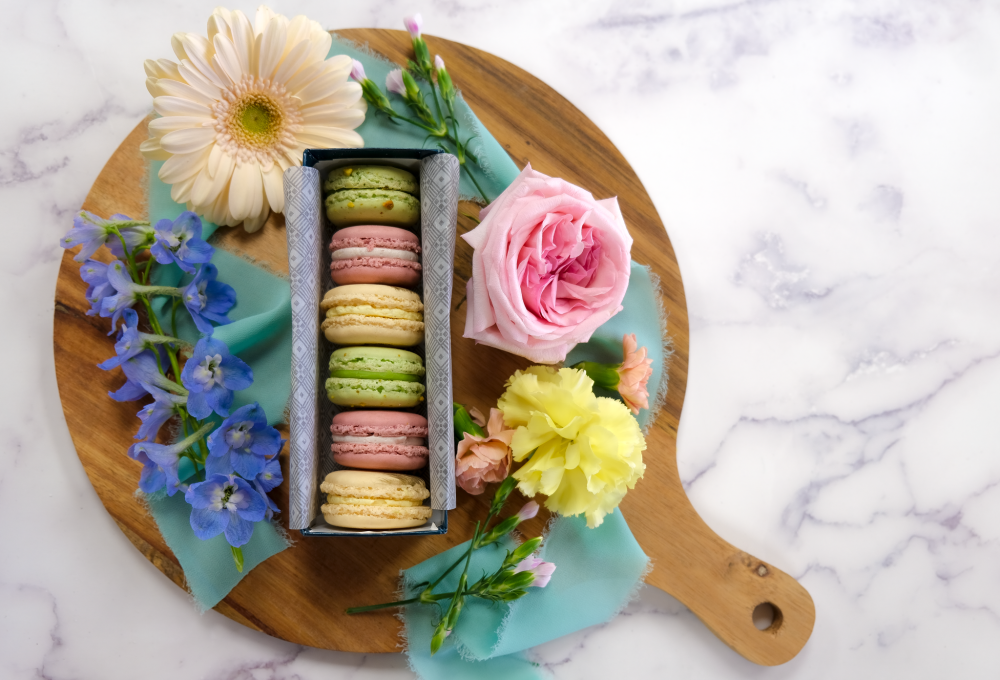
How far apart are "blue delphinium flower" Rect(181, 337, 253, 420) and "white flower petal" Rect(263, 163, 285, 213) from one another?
287 mm

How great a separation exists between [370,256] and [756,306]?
93 centimetres

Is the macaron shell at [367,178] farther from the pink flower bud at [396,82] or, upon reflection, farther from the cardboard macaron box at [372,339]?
the pink flower bud at [396,82]

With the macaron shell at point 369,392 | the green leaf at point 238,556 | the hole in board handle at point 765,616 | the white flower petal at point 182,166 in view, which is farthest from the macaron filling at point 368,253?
the hole in board handle at point 765,616

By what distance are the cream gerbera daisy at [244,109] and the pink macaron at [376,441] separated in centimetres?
46

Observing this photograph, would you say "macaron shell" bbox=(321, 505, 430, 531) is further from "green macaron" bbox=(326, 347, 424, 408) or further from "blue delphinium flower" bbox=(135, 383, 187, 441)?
"blue delphinium flower" bbox=(135, 383, 187, 441)

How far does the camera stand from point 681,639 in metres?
1.40

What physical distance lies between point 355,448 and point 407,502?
0.42 feet

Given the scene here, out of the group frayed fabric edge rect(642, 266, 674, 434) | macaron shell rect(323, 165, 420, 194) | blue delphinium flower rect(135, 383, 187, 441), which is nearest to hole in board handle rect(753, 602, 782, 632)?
frayed fabric edge rect(642, 266, 674, 434)

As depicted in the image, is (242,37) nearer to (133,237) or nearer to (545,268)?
(133,237)

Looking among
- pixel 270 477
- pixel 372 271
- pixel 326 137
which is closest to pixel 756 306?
pixel 372 271

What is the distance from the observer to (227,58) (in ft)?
3.72

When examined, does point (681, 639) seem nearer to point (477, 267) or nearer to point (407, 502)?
point (407, 502)

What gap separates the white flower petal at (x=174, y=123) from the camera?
1.12 meters

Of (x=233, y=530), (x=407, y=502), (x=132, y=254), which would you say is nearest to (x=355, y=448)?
(x=407, y=502)
